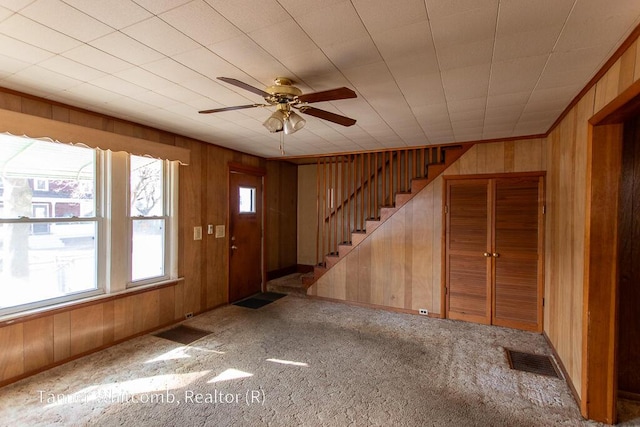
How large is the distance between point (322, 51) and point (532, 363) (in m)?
3.39

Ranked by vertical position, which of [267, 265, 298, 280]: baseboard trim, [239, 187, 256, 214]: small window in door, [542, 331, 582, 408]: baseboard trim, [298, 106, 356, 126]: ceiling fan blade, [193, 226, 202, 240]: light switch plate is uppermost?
[298, 106, 356, 126]: ceiling fan blade

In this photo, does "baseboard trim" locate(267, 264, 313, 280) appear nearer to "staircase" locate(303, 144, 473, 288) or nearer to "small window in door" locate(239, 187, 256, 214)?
"staircase" locate(303, 144, 473, 288)

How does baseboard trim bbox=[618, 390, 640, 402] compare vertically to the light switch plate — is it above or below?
below

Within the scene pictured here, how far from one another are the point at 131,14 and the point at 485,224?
4.19m

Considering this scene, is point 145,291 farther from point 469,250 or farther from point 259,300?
point 469,250

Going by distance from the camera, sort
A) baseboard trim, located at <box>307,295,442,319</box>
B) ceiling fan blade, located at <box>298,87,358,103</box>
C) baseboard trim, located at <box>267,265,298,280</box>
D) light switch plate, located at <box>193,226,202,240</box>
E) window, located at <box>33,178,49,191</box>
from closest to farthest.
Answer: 1. ceiling fan blade, located at <box>298,87,358,103</box>
2. window, located at <box>33,178,49,191</box>
3. light switch plate, located at <box>193,226,202,240</box>
4. baseboard trim, located at <box>307,295,442,319</box>
5. baseboard trim, located at <box>267,265,298,280</box>

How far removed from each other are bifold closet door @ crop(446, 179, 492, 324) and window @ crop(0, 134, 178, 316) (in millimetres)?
3691

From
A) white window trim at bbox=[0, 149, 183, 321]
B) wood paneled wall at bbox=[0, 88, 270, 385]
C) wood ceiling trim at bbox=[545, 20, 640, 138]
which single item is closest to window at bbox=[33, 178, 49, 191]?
white window trim at bbox=[0, 149, 183, 321]

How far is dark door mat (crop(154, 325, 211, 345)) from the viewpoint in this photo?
3.47 meters

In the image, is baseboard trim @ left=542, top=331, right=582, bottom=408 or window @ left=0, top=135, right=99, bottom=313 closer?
baseboard trim @ left=542, top=331, right=582, bottom=408

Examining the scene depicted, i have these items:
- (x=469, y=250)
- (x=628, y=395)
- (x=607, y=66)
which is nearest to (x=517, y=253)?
(x=469, y=250)

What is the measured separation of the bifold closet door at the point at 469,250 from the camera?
4.08 metres

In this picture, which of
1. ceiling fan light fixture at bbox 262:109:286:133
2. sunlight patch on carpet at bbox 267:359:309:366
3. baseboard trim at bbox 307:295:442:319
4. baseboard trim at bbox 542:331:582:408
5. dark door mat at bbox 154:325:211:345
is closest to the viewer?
ceiling fan light fixture at bbox 262:109:286:133

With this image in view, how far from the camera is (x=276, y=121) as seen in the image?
86.4 inches
